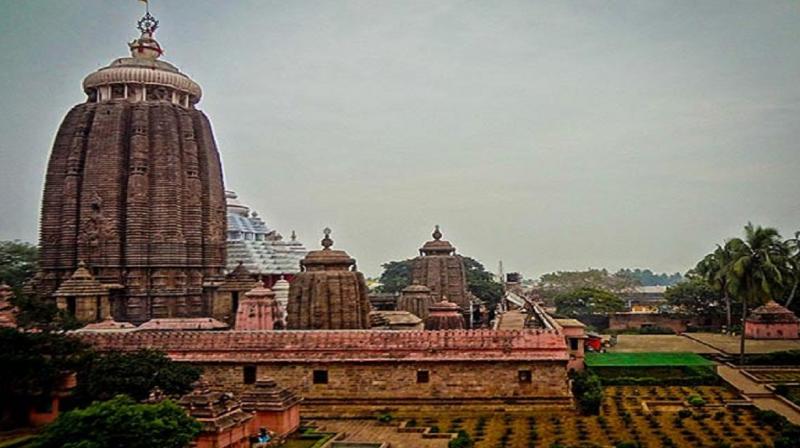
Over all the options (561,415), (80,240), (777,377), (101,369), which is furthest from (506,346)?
(80,240)

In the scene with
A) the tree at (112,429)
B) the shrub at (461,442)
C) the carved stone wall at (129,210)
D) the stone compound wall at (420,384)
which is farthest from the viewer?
the carved stone wall at (129,210)

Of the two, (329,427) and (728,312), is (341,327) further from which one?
(728,312)

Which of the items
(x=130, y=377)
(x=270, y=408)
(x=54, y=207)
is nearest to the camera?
(x=270, y=408)

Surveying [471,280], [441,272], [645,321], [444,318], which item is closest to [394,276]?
[471,280]

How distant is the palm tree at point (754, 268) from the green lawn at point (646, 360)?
7.97 ft

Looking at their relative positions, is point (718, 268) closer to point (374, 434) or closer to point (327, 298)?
point (327, 298)

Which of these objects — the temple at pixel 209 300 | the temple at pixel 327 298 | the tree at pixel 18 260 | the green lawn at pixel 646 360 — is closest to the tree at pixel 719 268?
the green lawn at pixel 646 360

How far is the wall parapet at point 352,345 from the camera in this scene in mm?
22766

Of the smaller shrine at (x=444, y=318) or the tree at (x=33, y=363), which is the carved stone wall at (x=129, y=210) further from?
the tree at (x=33, y=363)

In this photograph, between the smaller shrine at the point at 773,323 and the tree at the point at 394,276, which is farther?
the tree at the point at 394,276

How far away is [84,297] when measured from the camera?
29203 millimetres

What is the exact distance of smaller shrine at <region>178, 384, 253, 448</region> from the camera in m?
16.9

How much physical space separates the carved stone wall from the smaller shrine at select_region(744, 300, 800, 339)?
1168 inches

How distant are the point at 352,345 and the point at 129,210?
42.0 ft
